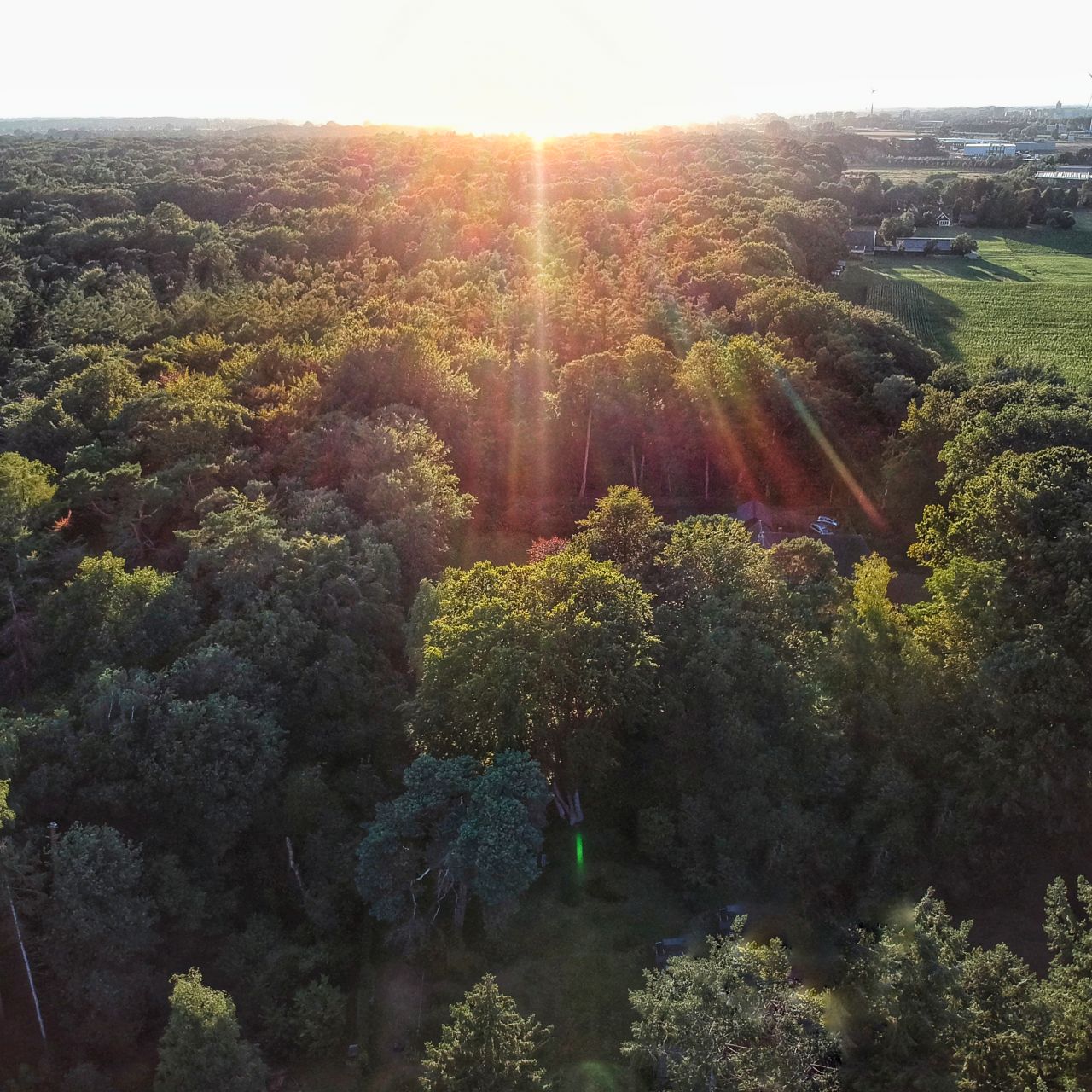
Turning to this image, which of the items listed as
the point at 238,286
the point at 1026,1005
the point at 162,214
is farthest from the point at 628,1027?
the point at 162,214

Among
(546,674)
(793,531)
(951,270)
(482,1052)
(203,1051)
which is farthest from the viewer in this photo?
(951,270)

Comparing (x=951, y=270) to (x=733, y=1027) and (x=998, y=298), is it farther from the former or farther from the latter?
(x=733, y=1027)

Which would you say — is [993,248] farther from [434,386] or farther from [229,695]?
[229,695]

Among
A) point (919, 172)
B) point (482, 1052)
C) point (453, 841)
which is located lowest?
point (482, 1052)

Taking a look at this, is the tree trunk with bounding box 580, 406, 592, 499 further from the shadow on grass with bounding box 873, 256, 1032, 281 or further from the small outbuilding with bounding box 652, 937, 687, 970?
the shadow on grass with bounding box 873, 256, 1032, 281

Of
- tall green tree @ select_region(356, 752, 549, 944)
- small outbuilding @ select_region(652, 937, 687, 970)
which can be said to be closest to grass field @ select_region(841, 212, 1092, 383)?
small outbuilding @ select_region(652, 937, 687, 970)

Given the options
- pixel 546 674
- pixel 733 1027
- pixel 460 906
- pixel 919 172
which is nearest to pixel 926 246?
pixel 919 172

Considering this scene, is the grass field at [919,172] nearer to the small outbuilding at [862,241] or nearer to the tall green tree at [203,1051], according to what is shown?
the small outbuilding at [862,241]

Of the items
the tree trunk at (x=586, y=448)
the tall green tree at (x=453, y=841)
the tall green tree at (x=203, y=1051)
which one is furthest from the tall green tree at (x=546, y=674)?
the tree trunk at (x=586, y=448)
